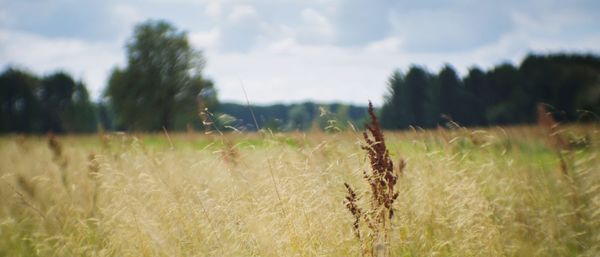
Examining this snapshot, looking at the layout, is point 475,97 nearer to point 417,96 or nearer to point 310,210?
point 417,96

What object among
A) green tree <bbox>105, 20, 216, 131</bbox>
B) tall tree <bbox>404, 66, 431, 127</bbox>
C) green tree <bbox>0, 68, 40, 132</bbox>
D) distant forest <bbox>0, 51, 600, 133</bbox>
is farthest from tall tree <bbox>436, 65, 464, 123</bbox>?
green tree <bbox>0, 68, 40, 132</bbox>

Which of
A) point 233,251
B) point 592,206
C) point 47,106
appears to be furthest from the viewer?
point 47,106

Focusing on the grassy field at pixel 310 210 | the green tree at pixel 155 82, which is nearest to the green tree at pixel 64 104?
the green tree at pixel 155 82

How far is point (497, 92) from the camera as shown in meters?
38.7

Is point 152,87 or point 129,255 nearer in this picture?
point 129,255

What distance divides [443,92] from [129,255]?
133ft

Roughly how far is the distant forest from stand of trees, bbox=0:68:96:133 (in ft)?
0.34

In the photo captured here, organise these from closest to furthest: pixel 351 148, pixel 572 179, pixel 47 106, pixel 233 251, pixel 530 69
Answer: pixel 233 251
pixel 572 179
pixel 351 148
pixel 530 69
pixel 47 106

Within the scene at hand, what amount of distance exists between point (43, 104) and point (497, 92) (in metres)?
56.7

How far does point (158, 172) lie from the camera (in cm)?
579

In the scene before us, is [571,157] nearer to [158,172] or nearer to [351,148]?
[351,148]

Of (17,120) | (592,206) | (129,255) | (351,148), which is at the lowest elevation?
(592,206)

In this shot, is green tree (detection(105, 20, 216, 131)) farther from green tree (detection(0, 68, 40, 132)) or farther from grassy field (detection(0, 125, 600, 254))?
grassy field (detection(0, 125, 600, 254))

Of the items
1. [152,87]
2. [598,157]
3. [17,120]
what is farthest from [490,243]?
[17,120]
